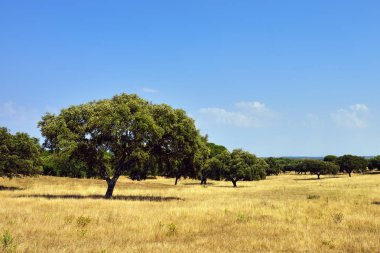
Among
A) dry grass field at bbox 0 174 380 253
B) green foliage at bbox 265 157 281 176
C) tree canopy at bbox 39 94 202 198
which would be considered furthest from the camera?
green foliage at bbox 265 157 281 176

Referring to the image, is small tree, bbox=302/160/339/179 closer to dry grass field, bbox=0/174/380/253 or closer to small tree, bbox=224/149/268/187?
small tree, bbox=224/149/268/187

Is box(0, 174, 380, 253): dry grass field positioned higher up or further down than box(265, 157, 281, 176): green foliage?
further down

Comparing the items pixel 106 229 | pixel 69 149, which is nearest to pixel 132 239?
pixel 106 229

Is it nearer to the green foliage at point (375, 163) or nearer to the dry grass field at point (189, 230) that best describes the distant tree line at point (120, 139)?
the dry grass field at point (189, 230)

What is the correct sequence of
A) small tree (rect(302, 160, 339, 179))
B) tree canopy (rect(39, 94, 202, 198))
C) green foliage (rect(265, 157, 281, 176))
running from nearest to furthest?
tree canopy (rect(39, 94, 202, 198)) < small tree (rect(302, 160, 339, 179)) < green foliage (rect(265, 157, 281, 176))

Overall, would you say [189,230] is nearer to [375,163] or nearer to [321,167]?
[321,167]

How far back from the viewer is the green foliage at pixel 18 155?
4284 centimetres

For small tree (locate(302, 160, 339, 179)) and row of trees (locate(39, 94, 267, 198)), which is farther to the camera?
small tree (locate(302, 160, 339, 179))

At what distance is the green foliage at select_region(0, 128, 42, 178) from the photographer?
42.8 m

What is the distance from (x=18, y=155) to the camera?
44.9 m

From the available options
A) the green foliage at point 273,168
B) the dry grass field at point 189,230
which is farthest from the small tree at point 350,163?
the dry grass field at point 189,230

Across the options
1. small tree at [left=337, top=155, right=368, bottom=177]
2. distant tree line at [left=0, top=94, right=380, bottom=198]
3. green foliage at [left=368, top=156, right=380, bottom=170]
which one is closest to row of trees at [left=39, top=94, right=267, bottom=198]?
distant tree line at [left=0, top=94, right=380, bottom=198]

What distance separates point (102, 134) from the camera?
115ft

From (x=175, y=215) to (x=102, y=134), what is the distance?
51.0 feet
